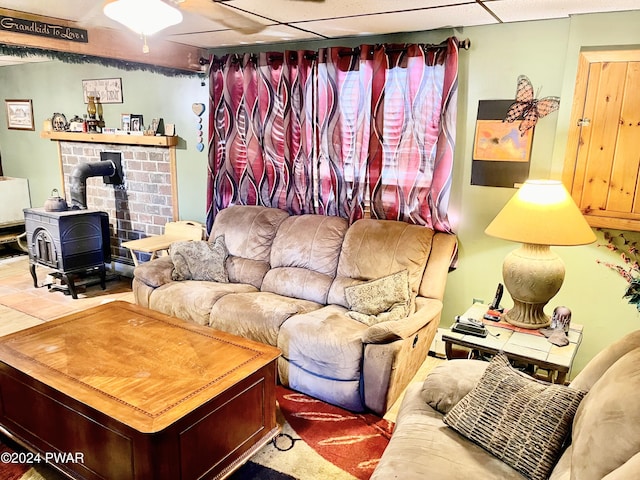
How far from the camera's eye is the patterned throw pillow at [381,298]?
287cm

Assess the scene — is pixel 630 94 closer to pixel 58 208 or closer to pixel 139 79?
pixel 139 79

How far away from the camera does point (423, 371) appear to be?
10.2 feet

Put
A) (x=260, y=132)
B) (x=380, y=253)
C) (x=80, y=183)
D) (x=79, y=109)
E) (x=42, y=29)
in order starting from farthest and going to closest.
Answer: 1. (x=79, y=109)
2. (x=80, y=183)
3. (x=260, y=132)
4. (x=380, y=253)
5. (x=42, y=29)

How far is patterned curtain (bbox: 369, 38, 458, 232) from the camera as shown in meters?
3.03

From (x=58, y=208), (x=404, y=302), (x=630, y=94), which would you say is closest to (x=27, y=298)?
(x=58, y=208)

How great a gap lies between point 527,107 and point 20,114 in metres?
5.61

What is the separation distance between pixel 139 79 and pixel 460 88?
3016 mm

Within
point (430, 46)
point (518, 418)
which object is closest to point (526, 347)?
point (518, 418)

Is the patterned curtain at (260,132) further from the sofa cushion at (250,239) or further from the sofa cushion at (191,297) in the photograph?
the sofa cushion at (191,297)

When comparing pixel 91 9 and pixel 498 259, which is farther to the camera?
pixel 498 259

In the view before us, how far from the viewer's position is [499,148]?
2955mm

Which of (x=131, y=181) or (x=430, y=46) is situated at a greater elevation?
(x=430, y=46)

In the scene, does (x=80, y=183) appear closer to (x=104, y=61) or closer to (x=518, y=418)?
(x=104, y=61)

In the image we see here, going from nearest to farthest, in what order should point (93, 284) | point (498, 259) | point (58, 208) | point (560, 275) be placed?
point (560, 275), point (498, 259), point (58, 208), point (93, 284)
